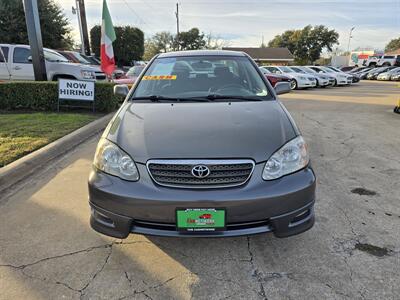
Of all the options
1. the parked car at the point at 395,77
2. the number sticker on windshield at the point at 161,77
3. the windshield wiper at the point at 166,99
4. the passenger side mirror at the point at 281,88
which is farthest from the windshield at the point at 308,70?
the windshield wiper at the point at 166,99

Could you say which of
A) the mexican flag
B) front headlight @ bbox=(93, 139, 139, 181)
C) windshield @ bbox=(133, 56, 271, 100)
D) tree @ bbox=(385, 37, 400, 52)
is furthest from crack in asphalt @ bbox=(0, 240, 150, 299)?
tree @ bbox=(385, 37, 400, 52)

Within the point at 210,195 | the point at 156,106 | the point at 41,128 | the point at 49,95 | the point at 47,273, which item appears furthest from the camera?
the point at 49,95

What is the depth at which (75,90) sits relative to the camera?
8.37 meters

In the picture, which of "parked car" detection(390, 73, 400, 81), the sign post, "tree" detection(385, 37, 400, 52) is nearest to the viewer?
the sign post

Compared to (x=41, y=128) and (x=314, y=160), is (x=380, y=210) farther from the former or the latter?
(x=41, y=128)

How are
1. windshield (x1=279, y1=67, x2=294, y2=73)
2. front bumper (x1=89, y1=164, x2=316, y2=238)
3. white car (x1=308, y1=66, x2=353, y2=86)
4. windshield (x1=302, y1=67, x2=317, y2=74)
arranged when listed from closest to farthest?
front bumper (x1=89, y1=164, x2=316, y2=238) → windshield (x1=279, y1=67, x2=294, y2=73) → windshield (x1=302, y1=67, x2=317, y2=74) → white car (x1=308, y1=66, x2=353, y2=86)

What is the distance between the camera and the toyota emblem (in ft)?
7.63

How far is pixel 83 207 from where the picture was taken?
3.61 meters

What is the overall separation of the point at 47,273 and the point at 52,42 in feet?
84.5

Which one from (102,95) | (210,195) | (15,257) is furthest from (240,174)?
(102,95)

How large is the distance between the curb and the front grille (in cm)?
262

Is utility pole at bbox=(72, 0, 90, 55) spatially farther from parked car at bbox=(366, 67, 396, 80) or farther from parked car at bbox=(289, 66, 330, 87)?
parked car at bbox=(366, 67, 396, 80)

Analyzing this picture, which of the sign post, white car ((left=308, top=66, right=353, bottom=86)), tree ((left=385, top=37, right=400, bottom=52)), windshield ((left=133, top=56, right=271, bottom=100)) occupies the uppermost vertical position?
tree ((left=385, top=37, right=400, bottom=52))

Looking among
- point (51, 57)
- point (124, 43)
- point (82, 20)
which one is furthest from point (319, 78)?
point (124, 43)
